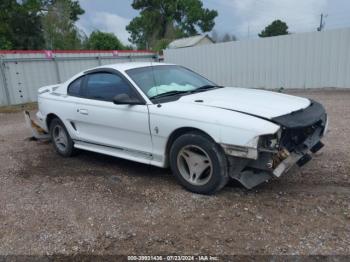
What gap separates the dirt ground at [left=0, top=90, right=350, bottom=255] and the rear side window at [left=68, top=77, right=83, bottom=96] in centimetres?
118

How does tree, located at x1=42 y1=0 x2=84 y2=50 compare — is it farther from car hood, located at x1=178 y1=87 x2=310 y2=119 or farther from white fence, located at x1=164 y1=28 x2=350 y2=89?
car hood, located at x1=178 y1=87 x2=310 y2=119

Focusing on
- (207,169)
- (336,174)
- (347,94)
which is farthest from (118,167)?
(347,94)

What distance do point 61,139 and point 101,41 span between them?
2658 cm

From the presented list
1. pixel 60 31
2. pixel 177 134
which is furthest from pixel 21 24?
pixel 177 134

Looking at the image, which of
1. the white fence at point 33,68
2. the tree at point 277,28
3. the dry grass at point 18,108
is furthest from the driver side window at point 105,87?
the tree at point 277,28

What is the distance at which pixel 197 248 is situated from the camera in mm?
2863

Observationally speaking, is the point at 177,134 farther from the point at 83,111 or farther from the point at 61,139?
the point at 61,139

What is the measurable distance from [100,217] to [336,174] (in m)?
2.92

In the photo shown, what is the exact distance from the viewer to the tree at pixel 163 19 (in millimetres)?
46312

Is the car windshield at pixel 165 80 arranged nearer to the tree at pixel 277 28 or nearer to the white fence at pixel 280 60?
the white fence at pixel 280 60

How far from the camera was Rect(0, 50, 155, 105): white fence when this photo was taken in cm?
1300

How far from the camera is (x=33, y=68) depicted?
1389 centimetres

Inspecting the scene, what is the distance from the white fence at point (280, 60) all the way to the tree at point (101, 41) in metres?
16.5

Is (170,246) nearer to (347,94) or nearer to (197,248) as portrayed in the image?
(197,248)
